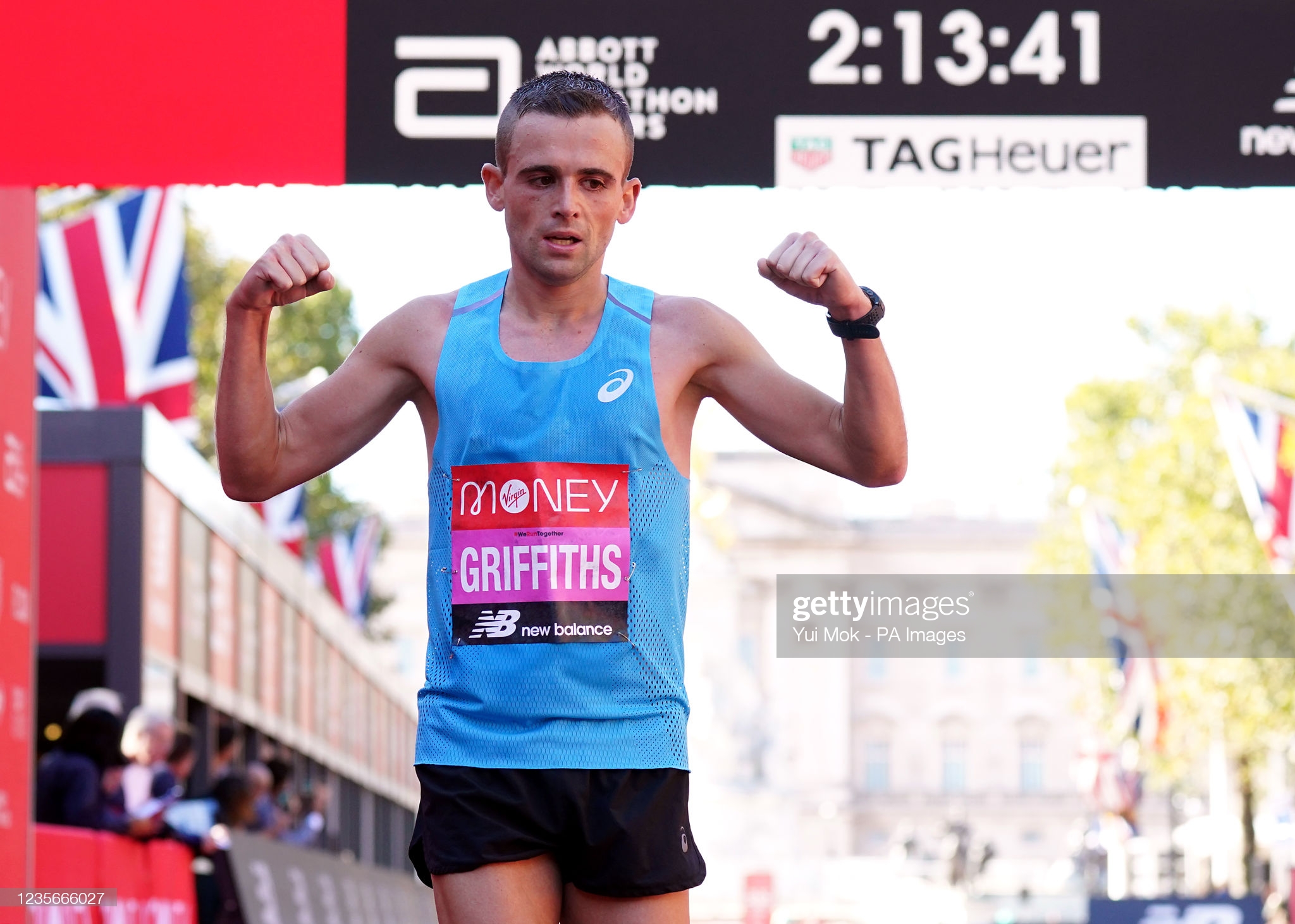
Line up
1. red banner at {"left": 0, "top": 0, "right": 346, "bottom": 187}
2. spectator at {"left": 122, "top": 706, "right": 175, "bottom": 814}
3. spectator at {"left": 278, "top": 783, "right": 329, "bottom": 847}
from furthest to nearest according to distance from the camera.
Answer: spectator at {"left": 278, "top": 783, "right": 329, "bottom": 847} → spectator at {"left": 122, "top": 706, "right": 175, "bottom": 814} → red banner at {"left": 0, "top": 0, "right": 346, "bottom": 187}

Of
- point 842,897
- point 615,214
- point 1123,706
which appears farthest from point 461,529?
point 842,897

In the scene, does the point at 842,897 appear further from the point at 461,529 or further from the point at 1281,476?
the point at 461,529

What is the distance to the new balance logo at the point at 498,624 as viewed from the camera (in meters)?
3.01

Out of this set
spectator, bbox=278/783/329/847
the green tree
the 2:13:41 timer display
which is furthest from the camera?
the green tree

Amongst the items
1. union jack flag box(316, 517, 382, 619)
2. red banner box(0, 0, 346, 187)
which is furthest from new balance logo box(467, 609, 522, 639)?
union jack flag box(316, 517, 382, 619)

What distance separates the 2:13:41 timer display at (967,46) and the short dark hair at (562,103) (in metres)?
3.68

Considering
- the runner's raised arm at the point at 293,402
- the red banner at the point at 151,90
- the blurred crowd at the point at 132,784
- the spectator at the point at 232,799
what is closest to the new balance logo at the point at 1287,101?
the red banner at the point at 151,90

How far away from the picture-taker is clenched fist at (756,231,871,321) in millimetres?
2994

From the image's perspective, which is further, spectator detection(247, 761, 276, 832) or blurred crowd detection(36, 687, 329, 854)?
spectator detection(247, 761, 276, 832)

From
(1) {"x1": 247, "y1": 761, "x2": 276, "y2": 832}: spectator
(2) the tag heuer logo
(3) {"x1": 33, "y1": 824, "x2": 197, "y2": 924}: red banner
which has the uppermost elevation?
(2) the tag heuer logo

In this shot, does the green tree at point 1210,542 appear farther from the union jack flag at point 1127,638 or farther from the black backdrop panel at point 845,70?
the black backdrop panel at point 845,70

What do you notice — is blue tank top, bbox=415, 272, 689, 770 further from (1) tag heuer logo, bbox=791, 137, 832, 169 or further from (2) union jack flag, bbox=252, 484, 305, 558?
(2) union jack flag, bbox=252, 484, 305, 558

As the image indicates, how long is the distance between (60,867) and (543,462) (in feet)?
17.9

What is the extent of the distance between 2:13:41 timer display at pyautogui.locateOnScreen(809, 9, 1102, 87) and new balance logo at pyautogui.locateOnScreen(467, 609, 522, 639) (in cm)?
401
